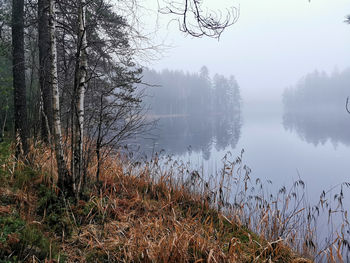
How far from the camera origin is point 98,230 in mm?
2932

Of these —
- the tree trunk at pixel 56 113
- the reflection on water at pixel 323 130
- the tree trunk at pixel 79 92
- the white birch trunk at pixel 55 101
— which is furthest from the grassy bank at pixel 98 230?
the reflection on water at pixel 323 130

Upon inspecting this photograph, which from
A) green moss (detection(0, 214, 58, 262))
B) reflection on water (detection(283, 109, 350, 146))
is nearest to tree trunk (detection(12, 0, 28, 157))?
green moss (detection(0, 214, 58, 262))

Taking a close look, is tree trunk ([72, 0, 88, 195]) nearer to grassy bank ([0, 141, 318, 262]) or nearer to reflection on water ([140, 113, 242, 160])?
grassy bank ([0, 141, 318, 262])

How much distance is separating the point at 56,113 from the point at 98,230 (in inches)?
65.8

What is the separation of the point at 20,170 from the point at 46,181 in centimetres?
60

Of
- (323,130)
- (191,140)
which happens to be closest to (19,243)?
(191,140)

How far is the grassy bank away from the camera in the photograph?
232cm

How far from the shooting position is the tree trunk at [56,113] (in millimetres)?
3111

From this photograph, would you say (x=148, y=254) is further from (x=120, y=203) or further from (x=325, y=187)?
(x=325, y=187)

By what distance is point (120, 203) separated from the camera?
3.73 meters

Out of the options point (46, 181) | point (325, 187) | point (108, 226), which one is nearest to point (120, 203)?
point (108, 226)

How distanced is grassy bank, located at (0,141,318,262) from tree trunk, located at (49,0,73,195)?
214mm

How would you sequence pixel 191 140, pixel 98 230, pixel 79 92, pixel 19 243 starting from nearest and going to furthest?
pixel 19 243, pixel 98 230, pixel 79 92, pixel 191 140

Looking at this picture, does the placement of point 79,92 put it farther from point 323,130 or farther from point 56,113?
point 323,130
